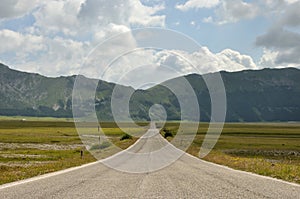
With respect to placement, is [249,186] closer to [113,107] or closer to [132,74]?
[132,74]

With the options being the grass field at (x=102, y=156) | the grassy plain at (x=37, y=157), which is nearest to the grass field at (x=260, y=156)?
the grass field at (x=102, y=156)

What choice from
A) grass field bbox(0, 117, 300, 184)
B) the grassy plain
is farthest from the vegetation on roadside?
the grassy plain

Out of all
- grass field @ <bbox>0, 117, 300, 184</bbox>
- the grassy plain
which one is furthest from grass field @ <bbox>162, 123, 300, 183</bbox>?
the grassy plain

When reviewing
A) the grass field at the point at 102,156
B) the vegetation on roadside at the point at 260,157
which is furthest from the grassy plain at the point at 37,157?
the vegetation on roadside at the point at 260,157

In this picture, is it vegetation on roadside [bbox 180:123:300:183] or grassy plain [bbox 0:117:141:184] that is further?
grassy plain [bbox 0:117:141:184]

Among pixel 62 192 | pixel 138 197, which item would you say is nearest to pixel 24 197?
pixel 62 192

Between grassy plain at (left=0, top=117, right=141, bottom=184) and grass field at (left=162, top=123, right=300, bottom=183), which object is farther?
grassy plain at (left=0, top=117, right=141, bottom=184)

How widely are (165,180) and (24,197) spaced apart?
769cm

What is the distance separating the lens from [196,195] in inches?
557

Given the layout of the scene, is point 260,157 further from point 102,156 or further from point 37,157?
point 37,157

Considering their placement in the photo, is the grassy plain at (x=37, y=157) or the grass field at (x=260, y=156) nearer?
the grass field at (x=260, y=156)

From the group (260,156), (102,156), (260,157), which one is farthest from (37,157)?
(260,156)

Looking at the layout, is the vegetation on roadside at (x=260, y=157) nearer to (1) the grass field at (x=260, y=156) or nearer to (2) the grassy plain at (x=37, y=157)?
(1) the grass field at (x=260, y=156)

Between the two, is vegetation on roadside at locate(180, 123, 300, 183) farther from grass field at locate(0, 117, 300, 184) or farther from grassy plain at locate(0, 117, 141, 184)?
grassy plain at locate(0, 117, 141, 184)
